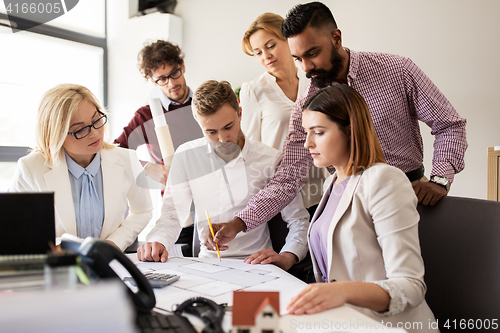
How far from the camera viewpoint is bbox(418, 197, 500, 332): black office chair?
105 cm

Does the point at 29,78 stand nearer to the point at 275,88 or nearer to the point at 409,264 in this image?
the point at 275,88

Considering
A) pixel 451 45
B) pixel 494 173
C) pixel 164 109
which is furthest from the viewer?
pixel 451 45

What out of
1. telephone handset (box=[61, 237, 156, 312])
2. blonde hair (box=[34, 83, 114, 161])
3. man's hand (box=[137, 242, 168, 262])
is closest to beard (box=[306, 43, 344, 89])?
man's hand (box=[137, 242, 168, 262])

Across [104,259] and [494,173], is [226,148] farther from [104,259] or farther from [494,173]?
[494,173]

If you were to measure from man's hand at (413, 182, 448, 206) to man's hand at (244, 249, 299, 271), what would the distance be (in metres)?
0.54

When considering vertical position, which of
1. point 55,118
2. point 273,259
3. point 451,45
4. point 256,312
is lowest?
point 273,259

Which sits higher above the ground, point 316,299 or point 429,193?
point 429,193

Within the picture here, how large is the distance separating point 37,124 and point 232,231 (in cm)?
98

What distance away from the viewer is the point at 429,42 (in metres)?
3.01

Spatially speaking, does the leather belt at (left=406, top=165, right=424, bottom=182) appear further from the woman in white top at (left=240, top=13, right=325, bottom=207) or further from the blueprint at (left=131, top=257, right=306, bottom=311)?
the blueprint at (left=131, top=257, right=306, bottom=311)

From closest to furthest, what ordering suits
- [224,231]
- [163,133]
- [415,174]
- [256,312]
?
1. [256,312]
2. [224,231]
3. [415,174]
4. [163,133]

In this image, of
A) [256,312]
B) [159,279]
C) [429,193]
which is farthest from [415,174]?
[256,312]

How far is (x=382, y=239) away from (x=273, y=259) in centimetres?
48

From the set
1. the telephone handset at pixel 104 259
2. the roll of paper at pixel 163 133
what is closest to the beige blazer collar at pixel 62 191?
the roll of paper at pixel 163 133
